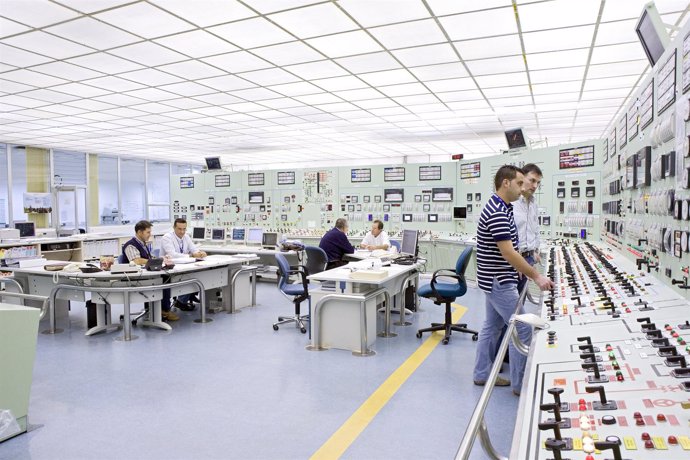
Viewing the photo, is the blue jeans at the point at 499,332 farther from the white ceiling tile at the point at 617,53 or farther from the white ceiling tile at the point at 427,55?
the white ceiling tile at the point at 617,53

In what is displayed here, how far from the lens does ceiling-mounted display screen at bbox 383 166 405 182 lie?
8961 millimetres

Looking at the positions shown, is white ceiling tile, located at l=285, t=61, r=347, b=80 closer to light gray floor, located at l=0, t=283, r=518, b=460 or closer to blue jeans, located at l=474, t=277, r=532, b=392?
light gray floor, located at l=0, t=283, r=518, b=460

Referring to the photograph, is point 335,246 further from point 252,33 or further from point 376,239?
point 252,33

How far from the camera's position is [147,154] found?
13.5 m

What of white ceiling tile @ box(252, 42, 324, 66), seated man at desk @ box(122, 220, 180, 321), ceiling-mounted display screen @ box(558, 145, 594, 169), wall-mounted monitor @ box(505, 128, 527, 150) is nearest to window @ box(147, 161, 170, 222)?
seated man at desk @ box(122, 220, 180, 321)

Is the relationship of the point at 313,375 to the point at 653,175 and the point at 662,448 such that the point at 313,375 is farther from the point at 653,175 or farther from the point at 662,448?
the point at 662,448

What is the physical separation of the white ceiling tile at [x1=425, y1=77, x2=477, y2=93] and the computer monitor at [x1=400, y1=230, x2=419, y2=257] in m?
2.01

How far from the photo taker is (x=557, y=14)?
406 centimetres

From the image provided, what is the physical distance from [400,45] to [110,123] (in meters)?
6.26

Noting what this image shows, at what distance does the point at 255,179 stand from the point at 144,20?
5874 millimetres

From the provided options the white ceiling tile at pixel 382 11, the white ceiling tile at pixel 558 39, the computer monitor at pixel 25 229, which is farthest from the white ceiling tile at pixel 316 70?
the computer monitor at pixel 25 229

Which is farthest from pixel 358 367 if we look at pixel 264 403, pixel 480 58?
pixel 480 58

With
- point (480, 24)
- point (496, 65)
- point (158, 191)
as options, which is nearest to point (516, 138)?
point (496, 65)

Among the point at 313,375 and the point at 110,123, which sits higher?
the point at 110,123
